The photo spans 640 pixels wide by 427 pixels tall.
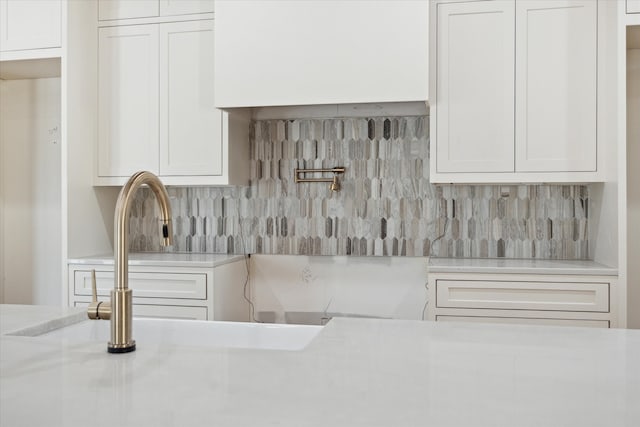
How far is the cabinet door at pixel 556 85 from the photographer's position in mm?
2854

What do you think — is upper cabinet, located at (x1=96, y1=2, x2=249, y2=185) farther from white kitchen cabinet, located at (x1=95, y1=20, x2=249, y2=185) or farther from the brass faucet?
the brass faucet

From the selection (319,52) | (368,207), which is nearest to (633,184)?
(368,207)

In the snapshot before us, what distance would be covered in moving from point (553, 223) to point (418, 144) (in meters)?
0.85

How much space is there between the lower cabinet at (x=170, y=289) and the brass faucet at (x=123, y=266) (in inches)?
74.4

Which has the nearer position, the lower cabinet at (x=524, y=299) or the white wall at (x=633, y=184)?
the lower cabinet at (x=524, y=299)

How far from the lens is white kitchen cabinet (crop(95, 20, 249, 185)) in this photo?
327 cm

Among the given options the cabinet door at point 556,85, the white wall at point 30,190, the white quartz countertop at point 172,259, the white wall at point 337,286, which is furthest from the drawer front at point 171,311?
the cabinet door at point 556,85

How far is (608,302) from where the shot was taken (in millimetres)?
2678

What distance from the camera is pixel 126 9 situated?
11.1 ft

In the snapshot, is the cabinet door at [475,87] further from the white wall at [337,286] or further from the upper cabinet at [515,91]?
the white wall at [337,286]

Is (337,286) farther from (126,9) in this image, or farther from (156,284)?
(126,9)

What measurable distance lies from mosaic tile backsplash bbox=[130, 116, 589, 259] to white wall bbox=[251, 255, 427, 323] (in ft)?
0.22

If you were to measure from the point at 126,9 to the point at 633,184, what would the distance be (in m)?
2.95

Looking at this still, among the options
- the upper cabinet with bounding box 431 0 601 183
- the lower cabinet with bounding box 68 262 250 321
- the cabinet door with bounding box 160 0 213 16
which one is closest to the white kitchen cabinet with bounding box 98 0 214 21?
the cabinet door with bounding box 160 0 213 16
